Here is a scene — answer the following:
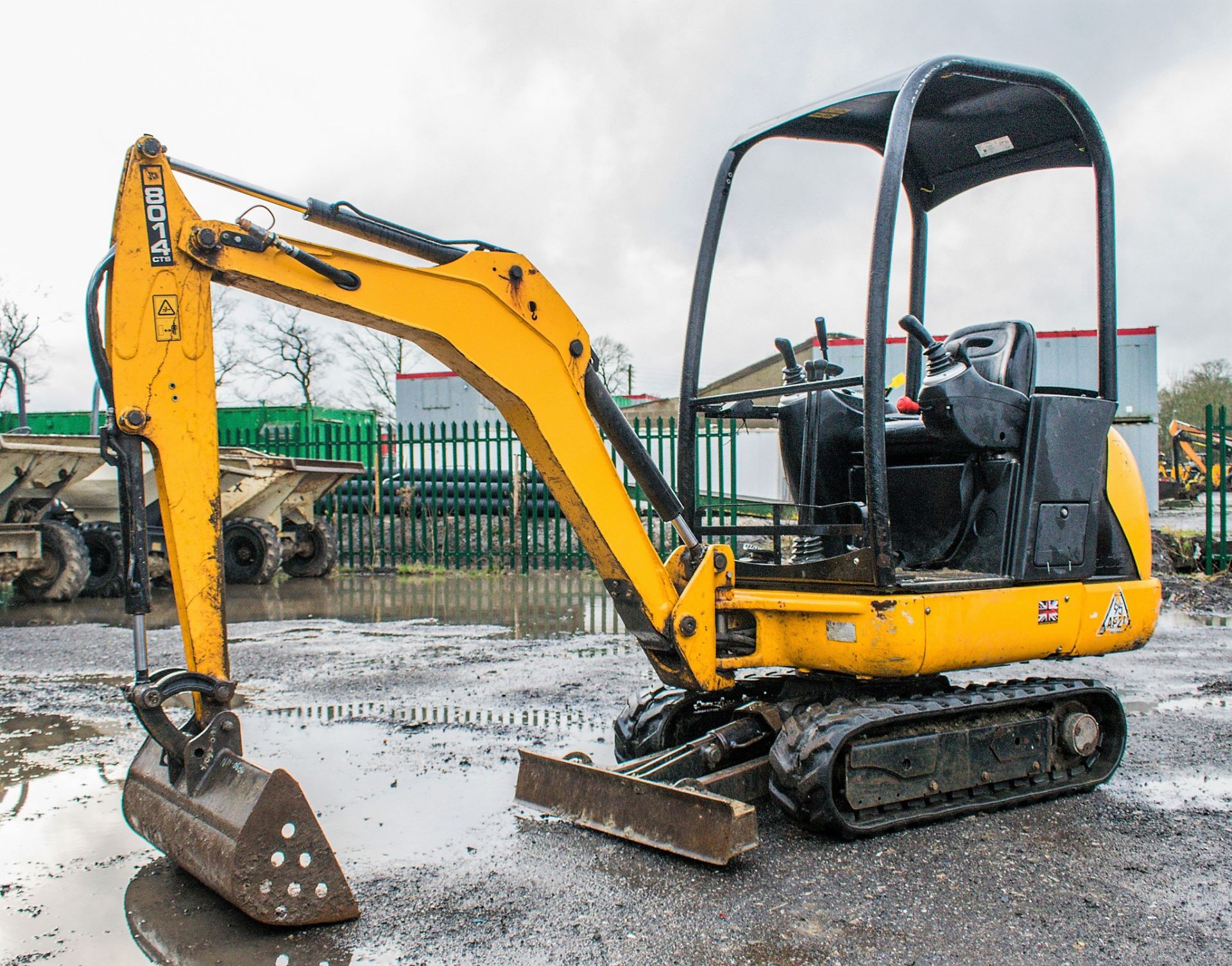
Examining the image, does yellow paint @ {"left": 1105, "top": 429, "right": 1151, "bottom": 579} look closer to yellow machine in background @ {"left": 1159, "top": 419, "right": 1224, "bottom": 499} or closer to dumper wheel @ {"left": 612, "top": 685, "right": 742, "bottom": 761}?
dumper wheel @ {"left": 612, "top": 685, "right": 742, "bottom": 761}

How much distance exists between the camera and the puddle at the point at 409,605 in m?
10.3

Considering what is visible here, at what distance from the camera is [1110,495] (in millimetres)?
5008

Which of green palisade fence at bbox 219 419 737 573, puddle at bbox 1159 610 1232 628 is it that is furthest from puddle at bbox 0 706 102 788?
puddle at bbox 1159 610 1232 628

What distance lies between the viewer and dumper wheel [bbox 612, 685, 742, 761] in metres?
4.86

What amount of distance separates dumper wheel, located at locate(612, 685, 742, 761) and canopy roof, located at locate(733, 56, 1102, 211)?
2741mm

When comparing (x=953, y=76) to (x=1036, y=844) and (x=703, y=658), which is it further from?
(x=1036, y=844)

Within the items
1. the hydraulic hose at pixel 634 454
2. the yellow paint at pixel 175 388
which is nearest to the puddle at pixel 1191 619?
the hydraulic hose at pixel 634 454

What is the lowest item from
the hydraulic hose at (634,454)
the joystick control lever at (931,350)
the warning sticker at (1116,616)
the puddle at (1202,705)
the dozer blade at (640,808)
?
the puddle at (1202,705)

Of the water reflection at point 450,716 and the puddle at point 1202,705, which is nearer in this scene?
the water reflection at point 450,716

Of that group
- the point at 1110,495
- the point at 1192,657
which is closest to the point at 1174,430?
the point at 1192,657

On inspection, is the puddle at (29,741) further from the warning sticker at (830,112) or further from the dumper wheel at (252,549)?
the dumper wheel at (252,549)

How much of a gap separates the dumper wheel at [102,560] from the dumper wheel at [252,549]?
4.16 feet

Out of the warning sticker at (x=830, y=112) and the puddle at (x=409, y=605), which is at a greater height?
the warning sticker at (x=830, y=112)

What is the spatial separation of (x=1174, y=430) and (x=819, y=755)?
28007 millimetres
